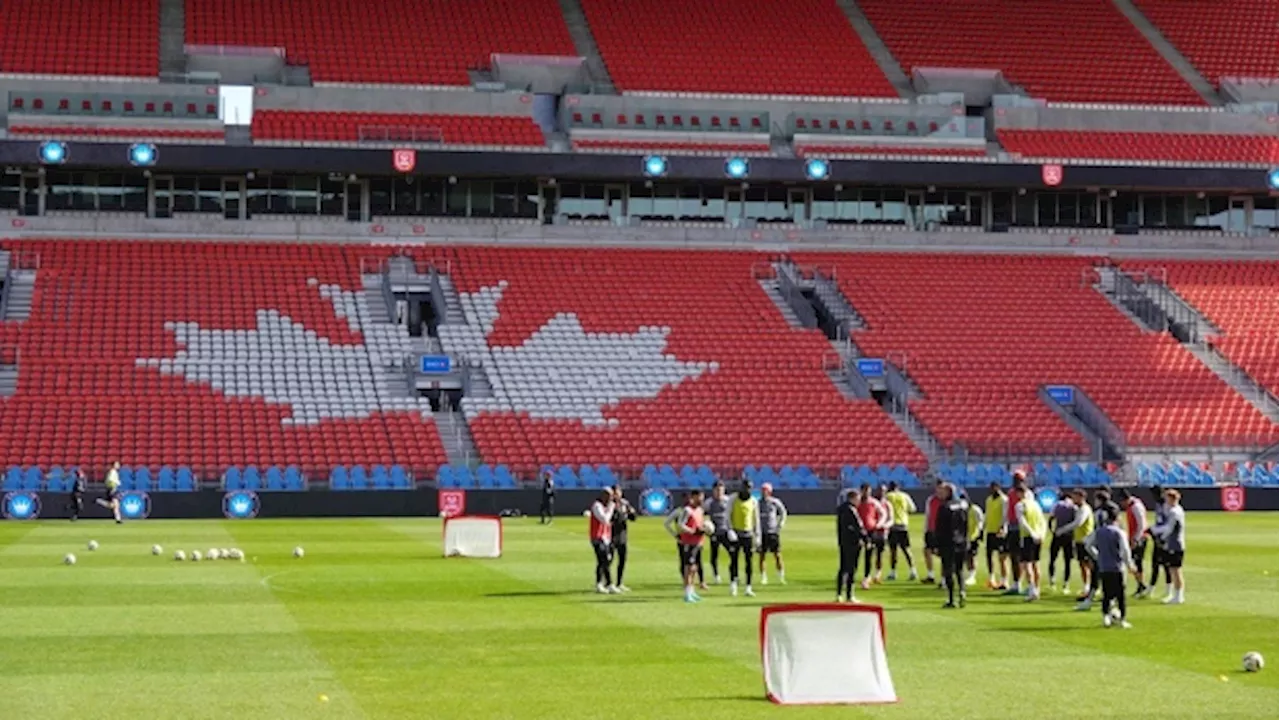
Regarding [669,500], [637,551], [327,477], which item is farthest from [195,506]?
[637,551]

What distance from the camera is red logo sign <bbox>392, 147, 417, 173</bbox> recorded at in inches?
2589

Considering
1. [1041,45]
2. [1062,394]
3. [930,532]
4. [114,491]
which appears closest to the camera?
[930,532]

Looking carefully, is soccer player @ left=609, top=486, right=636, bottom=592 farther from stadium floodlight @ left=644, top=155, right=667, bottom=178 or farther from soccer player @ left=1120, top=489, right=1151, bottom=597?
stadium floodlight @ left=644, top=155, right=667, bottom=178

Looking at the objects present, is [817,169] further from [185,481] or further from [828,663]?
[828,663]

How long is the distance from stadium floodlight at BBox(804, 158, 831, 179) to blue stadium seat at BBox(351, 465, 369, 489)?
74.4ft

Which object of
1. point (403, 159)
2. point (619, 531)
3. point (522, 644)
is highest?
point (403, 159)

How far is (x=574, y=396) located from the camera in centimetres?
5925

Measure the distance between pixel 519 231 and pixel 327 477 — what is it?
19097mm

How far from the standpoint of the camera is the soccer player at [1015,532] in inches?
1156

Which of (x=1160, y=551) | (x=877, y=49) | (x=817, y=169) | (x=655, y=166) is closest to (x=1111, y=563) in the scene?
(x=1160, y=551)

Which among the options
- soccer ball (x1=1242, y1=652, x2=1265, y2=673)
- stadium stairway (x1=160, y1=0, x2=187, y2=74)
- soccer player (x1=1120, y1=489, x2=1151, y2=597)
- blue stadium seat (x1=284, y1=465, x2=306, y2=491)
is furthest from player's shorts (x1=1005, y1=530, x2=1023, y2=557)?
stadium stairway (x1=160, y1=0, x2=187, y2=74)

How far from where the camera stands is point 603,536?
28.9 meters

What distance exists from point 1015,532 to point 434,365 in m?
33.2

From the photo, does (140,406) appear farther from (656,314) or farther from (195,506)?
(656,314)
